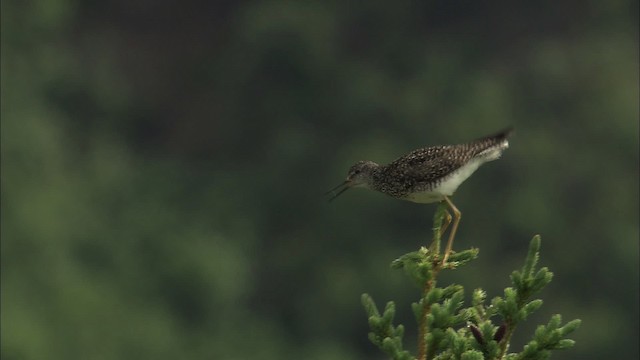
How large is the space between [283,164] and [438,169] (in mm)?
123142

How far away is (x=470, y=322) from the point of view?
12.7m

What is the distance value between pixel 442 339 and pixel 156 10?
488 feet

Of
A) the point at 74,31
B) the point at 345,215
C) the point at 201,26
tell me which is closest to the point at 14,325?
the point at 345,215

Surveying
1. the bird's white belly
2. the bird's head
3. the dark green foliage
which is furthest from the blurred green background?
the dark green foliage

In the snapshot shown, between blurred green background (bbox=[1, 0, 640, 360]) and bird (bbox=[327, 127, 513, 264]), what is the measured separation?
87.3 meters

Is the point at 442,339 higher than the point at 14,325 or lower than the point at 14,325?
lower

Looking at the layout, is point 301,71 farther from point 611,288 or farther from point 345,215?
point 611,288

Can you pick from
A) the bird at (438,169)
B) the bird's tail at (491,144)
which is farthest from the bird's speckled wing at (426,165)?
the bird's tail at (491,144)

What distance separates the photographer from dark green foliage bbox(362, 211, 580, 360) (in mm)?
12273

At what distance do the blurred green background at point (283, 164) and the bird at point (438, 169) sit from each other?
286 ft

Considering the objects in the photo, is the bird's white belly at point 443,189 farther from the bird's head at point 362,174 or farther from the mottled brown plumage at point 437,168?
the bird's head at point 362,174

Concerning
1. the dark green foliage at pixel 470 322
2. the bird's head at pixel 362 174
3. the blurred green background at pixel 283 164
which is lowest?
the dark green foliage at pixel 470 322

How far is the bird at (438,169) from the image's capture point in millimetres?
14711

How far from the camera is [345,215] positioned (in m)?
128
